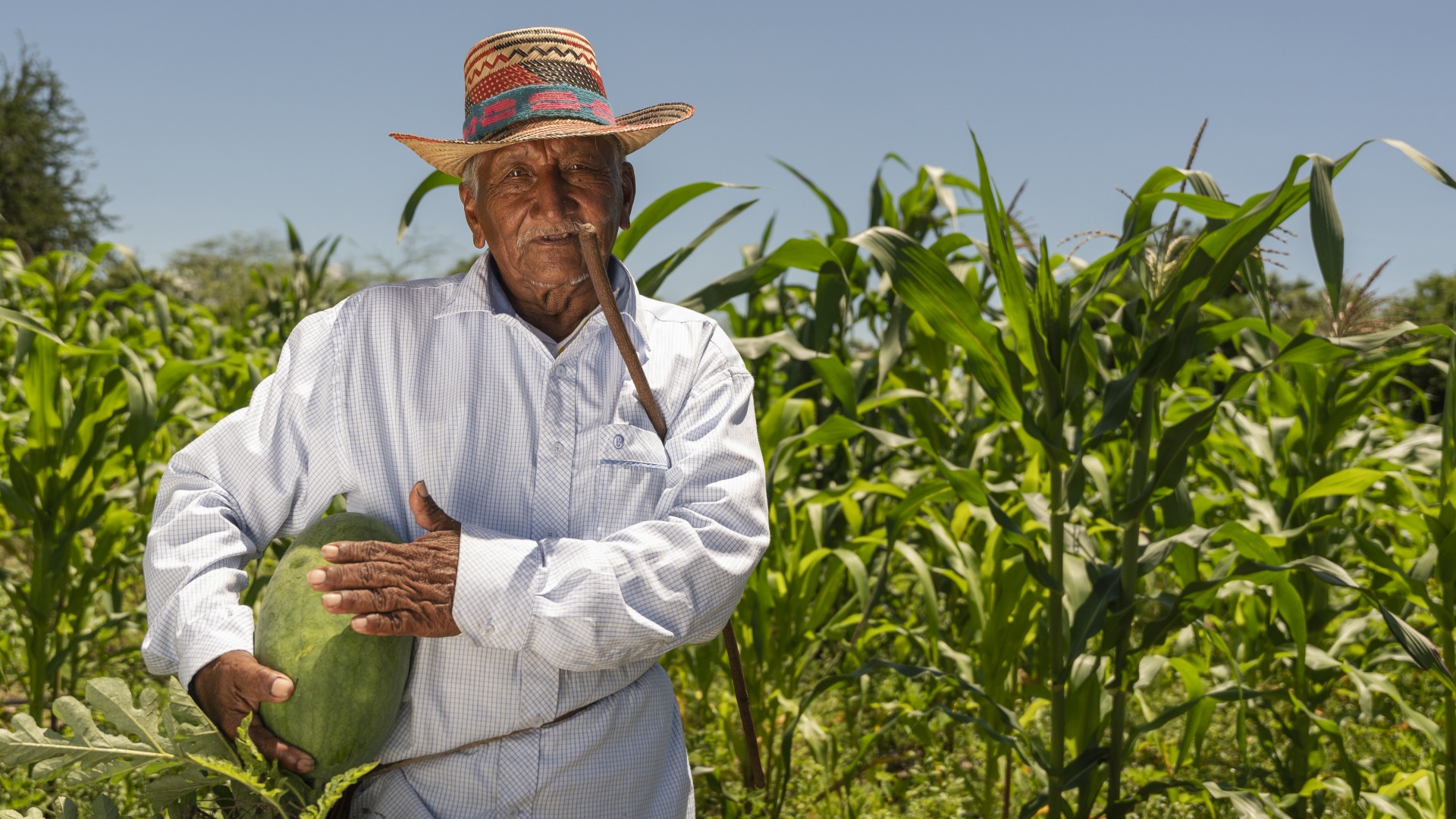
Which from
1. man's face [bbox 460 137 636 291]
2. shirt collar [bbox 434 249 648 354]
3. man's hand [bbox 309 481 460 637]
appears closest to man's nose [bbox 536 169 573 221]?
man's face [bbox 460 137 636 291]

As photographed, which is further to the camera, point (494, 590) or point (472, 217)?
point (472, 217)

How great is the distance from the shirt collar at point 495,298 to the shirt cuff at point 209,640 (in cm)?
48

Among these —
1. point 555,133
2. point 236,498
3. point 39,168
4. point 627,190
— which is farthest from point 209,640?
point 39,168

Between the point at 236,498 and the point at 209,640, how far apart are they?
8.6 inches

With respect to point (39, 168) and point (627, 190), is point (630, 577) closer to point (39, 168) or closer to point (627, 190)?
point (627, 190)

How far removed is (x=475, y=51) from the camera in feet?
4.70

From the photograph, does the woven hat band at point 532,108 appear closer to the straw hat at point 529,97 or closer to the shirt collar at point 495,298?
the straw hat at point 529,97

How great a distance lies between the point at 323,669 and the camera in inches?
44.7

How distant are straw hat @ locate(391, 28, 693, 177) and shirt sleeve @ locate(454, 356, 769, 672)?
1.57ft

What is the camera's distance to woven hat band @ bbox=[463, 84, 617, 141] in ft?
4.43

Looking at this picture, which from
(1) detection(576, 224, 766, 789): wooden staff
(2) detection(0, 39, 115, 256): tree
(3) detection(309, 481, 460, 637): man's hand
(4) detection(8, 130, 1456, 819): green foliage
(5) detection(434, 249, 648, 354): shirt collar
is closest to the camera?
(3) detection(309, 481, 460, 637): man's hand

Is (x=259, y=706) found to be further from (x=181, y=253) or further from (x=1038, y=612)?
(x=181, y=253)

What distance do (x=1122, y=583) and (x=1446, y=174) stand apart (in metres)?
0.91

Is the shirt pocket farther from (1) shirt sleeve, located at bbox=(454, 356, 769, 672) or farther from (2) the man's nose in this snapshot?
(2) the man's nose
